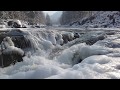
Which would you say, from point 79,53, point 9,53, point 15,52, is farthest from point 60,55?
point 9,53

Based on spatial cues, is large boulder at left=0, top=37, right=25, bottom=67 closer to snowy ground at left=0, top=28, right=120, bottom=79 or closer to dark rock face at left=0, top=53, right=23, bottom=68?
dark rock face at left=0, top=53, right=23, bottom=68

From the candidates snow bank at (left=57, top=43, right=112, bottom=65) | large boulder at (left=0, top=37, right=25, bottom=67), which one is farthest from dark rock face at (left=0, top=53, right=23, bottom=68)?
snow bank at (left=57, top=43, right=112, bottom=65)

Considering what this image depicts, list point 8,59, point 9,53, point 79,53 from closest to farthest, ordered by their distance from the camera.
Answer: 1. point 8,59
2. point 9,53
3. point 79,53

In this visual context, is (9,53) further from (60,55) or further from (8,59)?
(60,55)

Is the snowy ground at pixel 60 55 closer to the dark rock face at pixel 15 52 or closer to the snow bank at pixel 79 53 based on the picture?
the snow bank at pixel 79 53

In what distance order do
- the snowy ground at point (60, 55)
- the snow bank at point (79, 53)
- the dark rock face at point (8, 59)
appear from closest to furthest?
the snowy ground at point (60, 55) < the snow bank at point (79, 53) < the dark rock face at point (8, 59)

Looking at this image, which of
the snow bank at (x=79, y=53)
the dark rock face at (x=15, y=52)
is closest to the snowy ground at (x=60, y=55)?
A: the snow bank at (x=79, y=53)

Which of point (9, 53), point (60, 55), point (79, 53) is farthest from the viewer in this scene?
point (60, 55)

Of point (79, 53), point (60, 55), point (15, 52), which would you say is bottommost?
point (60, 55)

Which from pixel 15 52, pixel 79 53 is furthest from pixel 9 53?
pixel 79 53

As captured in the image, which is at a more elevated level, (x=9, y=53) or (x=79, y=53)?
(x=9, y=53)

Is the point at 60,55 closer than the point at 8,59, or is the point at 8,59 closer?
the point at 8,59
